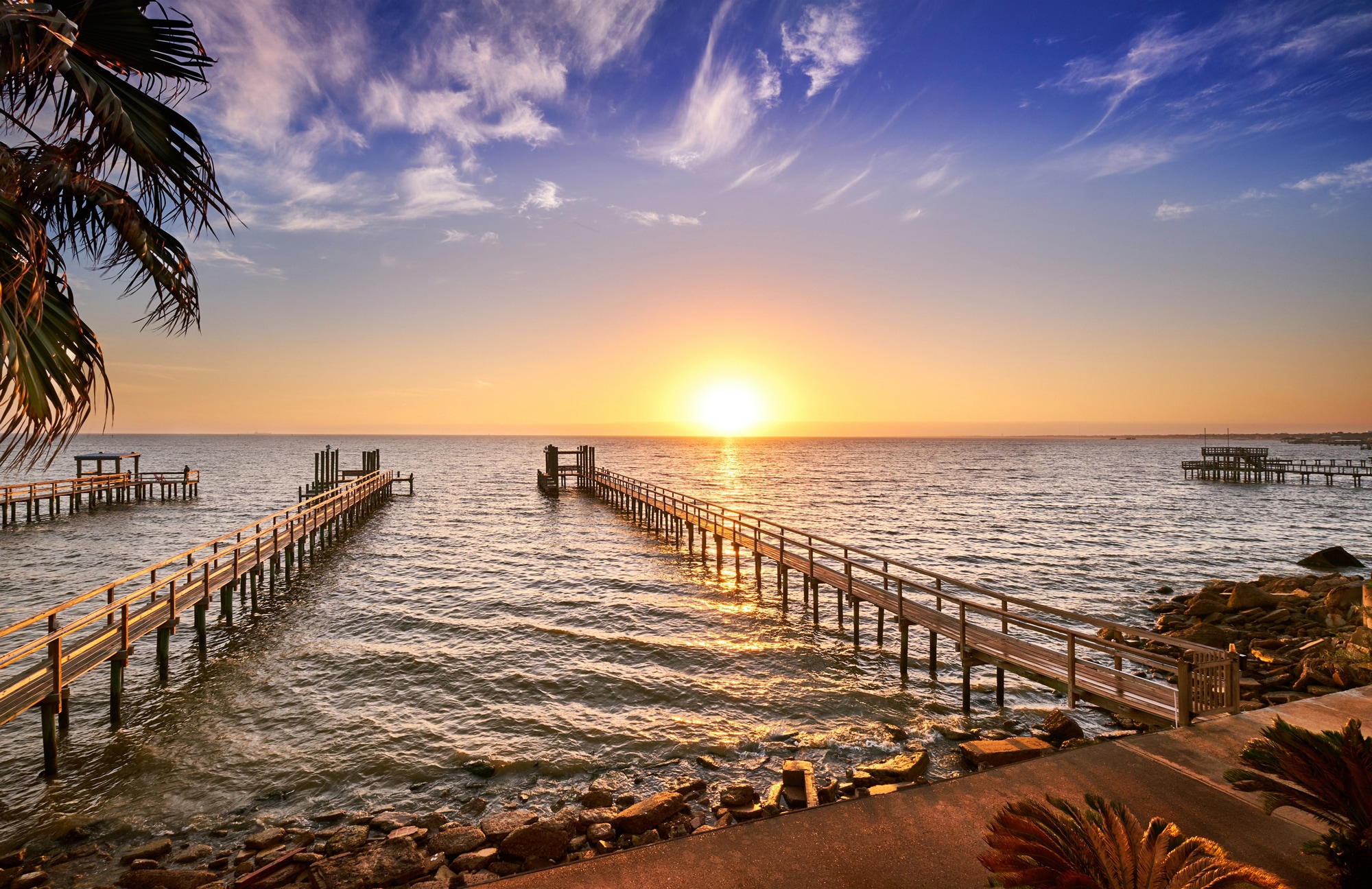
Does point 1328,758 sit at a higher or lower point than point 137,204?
lower

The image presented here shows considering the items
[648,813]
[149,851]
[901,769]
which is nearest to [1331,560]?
[901,769]

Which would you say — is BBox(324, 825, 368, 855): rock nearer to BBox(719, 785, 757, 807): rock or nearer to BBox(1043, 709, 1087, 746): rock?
BBox(719, 785, 757, 807): rock

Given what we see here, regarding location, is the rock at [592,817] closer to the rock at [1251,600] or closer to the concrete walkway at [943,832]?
the concrete walkway at [943,832]

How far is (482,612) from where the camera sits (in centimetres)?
2019

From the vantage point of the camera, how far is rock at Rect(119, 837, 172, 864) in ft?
26.5

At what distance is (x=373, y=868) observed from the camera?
293 inches

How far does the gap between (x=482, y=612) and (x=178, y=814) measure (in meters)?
11.0

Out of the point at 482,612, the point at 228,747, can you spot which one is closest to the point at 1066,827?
the point at 228,747

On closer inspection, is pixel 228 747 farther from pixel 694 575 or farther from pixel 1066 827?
pixel 694 575

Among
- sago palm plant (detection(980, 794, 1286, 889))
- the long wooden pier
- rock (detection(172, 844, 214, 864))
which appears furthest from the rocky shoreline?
sago palm plant (detection(980, 794, 1286, 889))

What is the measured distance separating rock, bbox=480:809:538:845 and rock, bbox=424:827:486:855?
3.8 inches

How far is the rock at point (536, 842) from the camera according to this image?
7801 mm

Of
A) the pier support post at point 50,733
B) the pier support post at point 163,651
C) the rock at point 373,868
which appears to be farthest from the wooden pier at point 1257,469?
the pier support post at point 50,733

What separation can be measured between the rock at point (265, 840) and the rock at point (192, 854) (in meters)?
0.40
